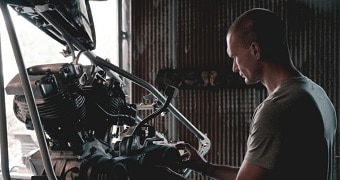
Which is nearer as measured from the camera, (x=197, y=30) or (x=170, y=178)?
(x=170, y=178)

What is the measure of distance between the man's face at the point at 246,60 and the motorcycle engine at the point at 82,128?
663mm

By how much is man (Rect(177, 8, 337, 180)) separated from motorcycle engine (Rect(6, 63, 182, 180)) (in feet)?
2.05

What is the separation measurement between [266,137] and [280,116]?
0.10 metres

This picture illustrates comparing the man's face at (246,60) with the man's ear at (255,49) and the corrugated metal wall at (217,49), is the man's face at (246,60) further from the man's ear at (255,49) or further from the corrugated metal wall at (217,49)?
the corrugated metal wall at (217,49)

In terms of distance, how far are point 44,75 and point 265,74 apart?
106cm

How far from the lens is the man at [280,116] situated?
1527 millimetres

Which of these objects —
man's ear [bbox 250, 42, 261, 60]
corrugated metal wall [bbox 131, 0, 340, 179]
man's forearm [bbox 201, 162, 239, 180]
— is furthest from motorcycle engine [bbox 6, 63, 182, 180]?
corrugated metal wall [bbox 131, 0, 340, 179]

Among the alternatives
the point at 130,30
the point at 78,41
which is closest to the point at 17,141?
the point at 130,30

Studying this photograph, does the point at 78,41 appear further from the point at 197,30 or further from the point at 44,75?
the point at 197,30

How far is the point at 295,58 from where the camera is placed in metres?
4.09

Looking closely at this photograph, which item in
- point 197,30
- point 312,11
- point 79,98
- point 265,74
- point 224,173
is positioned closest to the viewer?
point 265,74

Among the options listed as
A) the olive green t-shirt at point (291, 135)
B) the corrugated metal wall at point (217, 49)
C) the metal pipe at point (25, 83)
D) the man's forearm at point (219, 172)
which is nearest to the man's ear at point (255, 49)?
the olive green t-shirt at point (291, 135)

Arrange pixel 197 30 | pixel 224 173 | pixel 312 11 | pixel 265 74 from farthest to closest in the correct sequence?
pixel 197 30 < pixel 312 11 < pixel 224 173 < pixel 265 74

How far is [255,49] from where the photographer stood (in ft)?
5.62
